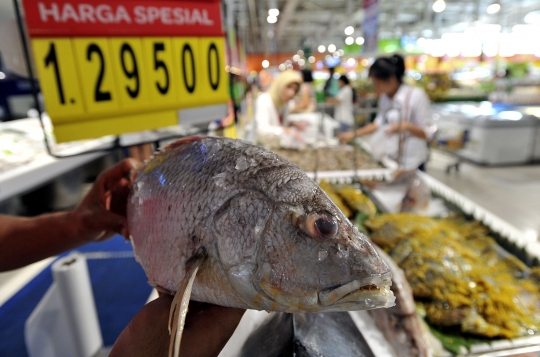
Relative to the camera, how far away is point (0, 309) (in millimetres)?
1719

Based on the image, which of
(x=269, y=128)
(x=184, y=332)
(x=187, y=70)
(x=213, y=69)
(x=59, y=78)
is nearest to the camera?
(x=184, y=332)

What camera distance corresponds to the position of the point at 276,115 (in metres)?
4.37

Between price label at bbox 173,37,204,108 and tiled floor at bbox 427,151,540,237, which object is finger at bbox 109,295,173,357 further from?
tiled floor at bbox 427,151,540,237

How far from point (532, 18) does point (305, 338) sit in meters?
20.8

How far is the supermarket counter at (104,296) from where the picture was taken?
4.91ft

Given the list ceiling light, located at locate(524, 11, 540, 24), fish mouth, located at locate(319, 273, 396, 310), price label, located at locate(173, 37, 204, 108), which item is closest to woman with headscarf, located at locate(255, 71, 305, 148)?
price label, located at locate(173, 37, 204, 108)

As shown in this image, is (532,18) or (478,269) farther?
(532,18)

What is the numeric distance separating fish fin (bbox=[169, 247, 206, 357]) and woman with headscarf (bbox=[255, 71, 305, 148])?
12.0 feet

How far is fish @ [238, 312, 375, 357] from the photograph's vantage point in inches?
30.3

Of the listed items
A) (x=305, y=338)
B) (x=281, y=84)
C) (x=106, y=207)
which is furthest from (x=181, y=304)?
(x=281, y=84)

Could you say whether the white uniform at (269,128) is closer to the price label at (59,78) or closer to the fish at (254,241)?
the price label at (59,78)

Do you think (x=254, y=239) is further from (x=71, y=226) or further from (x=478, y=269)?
(x=478, y=269)

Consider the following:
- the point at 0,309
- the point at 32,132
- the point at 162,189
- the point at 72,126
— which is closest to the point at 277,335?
the point at 162,189

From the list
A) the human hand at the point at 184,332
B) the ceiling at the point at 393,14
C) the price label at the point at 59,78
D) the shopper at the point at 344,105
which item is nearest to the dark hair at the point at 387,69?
the price label at the point at 59,78
